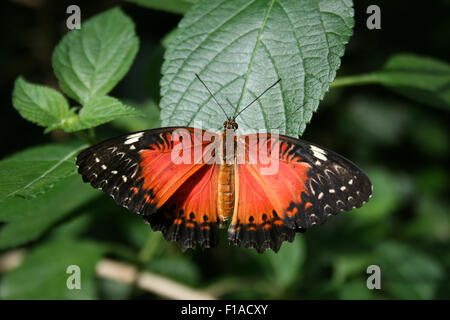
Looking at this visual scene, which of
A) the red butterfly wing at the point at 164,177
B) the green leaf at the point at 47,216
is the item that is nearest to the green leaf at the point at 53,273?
the green leaf at the point at 47,216

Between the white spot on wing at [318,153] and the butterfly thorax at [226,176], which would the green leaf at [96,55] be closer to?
the butterfly thorax at [226,176]

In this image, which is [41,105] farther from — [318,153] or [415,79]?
[415,79]

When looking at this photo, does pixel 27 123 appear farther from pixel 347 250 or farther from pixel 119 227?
pixel 347 250

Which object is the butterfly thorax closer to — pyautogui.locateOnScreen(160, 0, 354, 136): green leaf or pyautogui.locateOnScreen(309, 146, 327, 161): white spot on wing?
pyautogui.locateOnScreen(160, 0, 354, 136): green leaf

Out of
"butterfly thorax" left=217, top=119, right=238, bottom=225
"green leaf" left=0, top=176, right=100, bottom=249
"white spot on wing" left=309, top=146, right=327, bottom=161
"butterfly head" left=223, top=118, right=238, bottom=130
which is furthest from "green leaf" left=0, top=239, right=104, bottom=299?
"white spot on wing" left=309, top=146, right=327, bottom=161

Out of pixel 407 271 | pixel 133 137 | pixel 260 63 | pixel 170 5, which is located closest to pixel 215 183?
pixel 133 137

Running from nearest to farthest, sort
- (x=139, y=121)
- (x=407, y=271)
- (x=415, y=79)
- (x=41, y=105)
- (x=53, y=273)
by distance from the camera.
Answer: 1. (x=41, y=105)
2. (x=415, y=79)
3. (x=53, y=273)
4. (x=407, y=271)
5. (x=139, y=121)
